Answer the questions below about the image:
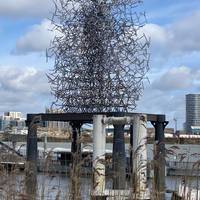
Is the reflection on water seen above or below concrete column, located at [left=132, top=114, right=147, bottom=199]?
below

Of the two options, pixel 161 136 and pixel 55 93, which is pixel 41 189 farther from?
pixel 161 136

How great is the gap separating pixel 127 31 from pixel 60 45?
1.68 meters

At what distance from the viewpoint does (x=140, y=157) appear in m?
4.84

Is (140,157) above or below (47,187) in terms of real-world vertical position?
above

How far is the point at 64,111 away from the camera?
14289 millimetres

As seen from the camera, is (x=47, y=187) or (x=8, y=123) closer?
(x=47, y=187)

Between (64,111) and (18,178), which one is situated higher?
(64,111)

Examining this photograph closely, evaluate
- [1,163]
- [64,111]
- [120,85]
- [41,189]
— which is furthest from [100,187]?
[64,111]

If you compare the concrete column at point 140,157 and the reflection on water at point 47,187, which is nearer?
the reflection on water at point 47,187

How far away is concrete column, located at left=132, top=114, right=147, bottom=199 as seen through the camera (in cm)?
424

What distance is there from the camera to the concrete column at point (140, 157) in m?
4.24

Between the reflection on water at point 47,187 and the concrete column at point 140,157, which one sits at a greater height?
the concrete column at point 140,157

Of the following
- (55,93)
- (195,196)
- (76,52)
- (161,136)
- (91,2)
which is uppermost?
(91,2)

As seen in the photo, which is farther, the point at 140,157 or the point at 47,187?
the point at 140,157
